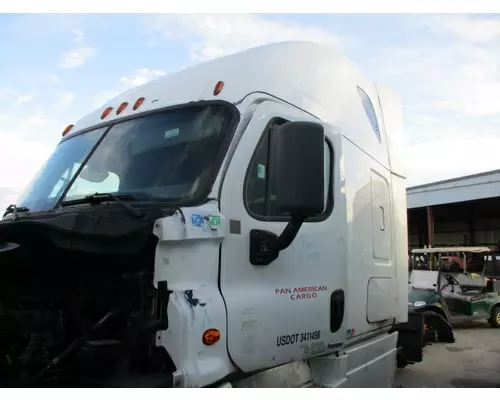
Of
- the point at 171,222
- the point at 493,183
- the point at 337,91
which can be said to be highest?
the point at 493,183

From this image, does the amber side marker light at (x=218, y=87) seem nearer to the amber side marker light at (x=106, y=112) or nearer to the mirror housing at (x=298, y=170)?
the mirror housing at (x=298, y=170)

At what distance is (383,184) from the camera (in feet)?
15.6

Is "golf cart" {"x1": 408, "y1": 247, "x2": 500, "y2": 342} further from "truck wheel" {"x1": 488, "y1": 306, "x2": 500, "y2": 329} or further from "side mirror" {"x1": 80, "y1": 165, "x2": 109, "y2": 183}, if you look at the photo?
"side mirror" {"x1": 80, "y1": 165, "x2": 109, "y2": 183}

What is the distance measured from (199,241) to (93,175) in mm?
1131

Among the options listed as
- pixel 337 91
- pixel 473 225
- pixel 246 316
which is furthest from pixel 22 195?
pixel 473 225

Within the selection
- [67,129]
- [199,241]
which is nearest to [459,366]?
[199,241]

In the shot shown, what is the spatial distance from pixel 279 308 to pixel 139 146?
1.41 metres

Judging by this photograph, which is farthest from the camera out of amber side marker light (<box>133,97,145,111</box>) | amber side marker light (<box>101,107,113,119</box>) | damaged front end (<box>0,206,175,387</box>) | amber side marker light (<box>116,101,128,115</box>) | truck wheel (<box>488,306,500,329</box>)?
truck wheel (<box>488,306,500,329</box>)

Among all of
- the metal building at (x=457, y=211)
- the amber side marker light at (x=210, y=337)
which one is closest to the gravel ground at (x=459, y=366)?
the amber side marker light at (x=210, y=337)

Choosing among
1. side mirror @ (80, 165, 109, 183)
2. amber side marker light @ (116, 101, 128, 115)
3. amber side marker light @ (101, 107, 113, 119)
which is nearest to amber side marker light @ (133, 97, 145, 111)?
amber side marker light @ (116, 101, 128, 115)

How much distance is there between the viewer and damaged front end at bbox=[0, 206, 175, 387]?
2541mm

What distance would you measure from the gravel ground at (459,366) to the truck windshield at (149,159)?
17.2ft

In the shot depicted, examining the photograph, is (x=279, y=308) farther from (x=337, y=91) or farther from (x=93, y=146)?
(x=337, y=91)

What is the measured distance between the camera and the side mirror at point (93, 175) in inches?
130
